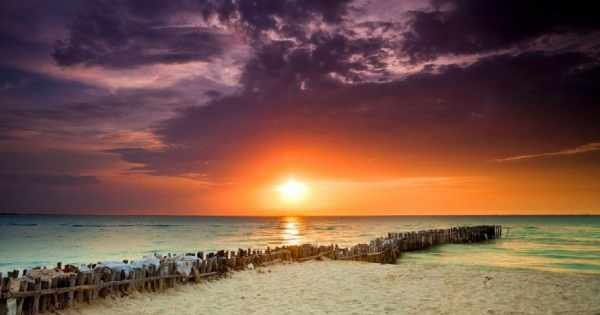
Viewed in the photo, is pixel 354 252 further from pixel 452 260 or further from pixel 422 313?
pixel 422 313

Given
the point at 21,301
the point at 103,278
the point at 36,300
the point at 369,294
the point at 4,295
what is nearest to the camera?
the point at 4,295

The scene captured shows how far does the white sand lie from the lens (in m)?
12.3

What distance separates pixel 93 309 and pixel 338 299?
23.0 feet

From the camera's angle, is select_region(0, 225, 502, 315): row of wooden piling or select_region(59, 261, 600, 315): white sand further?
select_region(59, 261, 600, 315): white sand

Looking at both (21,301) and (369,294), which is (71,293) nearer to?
(21,301)

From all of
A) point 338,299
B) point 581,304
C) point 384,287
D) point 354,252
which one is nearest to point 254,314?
point 338,299

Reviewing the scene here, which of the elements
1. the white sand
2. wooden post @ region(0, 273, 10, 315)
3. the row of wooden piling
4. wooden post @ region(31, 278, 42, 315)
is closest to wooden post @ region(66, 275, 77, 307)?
the row of wooden piling

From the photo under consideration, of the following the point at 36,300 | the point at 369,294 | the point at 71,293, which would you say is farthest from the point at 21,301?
the point at 369,294

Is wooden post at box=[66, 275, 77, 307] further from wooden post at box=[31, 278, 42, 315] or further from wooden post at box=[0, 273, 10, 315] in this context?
wooden post at box=[0, 273, 10, 315]

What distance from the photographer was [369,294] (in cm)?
1440

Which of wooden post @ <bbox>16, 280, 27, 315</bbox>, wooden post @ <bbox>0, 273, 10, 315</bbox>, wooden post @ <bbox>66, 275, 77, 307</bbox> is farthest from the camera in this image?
wooden post @ <bbox>66, 275, 77, 307</bbox>

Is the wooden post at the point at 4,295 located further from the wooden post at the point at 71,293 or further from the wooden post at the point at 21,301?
the wooden post at the point at 71,293

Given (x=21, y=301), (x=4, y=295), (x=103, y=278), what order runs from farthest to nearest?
1. (x=103, y=278)
2. (x=21, y=301)
3. (x=4, y=295)

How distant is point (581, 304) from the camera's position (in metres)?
13.6
